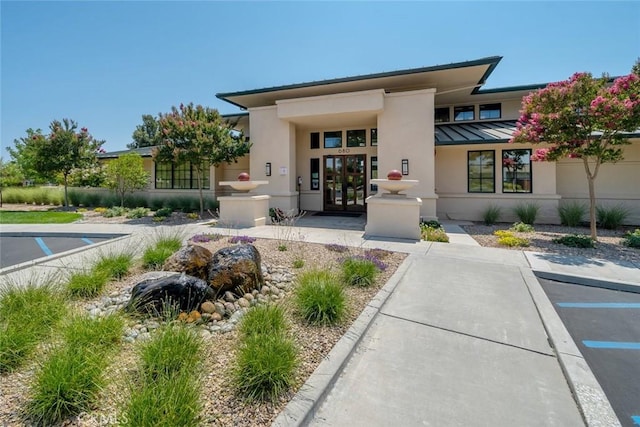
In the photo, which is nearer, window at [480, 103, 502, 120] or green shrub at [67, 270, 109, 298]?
green shrub at [67, 270, 109, 298]

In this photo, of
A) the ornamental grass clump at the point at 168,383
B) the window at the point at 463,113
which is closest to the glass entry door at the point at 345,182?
the window at the point at 463,113

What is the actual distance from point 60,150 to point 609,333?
22541 millimetres

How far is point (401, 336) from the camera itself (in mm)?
3578

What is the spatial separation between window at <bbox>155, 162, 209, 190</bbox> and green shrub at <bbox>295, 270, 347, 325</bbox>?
14.7 m

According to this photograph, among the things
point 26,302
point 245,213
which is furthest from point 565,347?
point 245,213

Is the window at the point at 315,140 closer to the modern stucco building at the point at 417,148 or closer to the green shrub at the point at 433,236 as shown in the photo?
the modern stucco building at the point at 417,148

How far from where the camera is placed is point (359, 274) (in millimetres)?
5012

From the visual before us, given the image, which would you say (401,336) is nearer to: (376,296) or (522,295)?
(376,296)

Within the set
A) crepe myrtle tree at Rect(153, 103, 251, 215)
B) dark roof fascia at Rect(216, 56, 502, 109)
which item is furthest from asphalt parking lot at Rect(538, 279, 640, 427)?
crepe myrtle tree at Rect(153, 103, 251, 215)

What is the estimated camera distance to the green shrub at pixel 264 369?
246cm

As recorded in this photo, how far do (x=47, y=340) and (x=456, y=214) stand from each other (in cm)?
1393

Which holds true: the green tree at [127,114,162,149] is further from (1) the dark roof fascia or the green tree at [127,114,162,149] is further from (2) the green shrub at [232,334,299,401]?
(2) the green shrub at [232,334,299,401]

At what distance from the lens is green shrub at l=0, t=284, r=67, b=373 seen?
2746mm

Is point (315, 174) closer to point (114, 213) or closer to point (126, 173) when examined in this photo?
point (126, 173)
